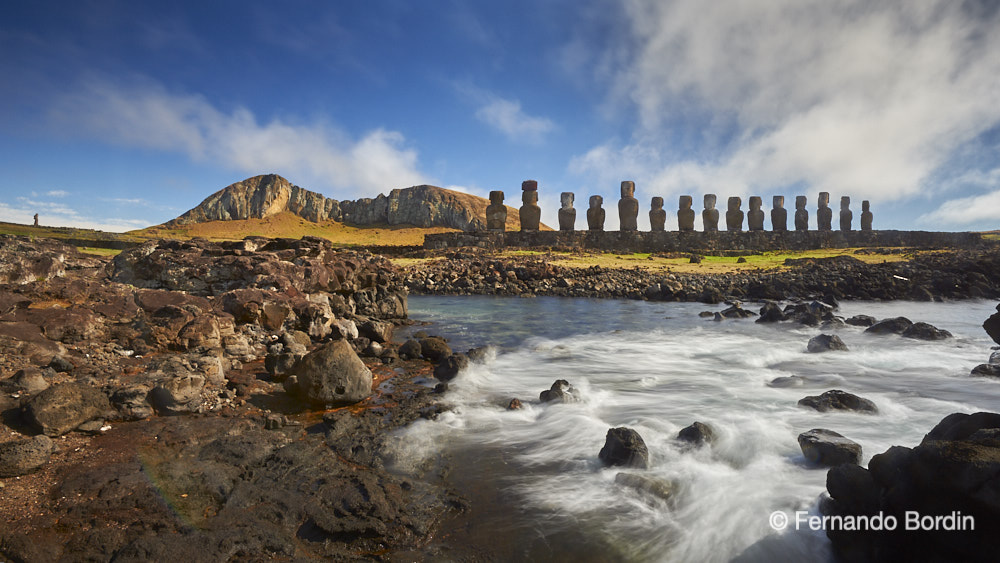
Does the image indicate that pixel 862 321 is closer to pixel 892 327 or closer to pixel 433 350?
pixel 892 327

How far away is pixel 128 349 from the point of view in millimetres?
6500

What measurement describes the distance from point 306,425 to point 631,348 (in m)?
8.23

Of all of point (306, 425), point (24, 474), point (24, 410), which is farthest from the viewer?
point (306, 425)

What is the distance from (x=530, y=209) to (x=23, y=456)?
39.2 metres

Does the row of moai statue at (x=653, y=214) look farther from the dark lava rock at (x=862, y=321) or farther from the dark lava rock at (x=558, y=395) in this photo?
the dark lava rock at (x=558, y=395)

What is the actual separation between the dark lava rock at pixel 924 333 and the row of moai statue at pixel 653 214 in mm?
28705

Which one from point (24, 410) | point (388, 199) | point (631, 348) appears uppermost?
point (388, 199)

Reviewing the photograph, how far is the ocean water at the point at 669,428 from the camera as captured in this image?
12.4 feet

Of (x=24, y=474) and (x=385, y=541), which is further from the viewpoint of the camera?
(x=24, y=474)

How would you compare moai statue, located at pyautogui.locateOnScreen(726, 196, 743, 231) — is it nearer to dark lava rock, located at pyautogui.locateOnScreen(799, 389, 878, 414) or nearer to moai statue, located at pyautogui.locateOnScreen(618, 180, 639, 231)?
moai statue, located at pyautogui.locateOnScreen(618, 180, 639, 231)

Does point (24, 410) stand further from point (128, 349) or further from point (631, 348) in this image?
point (631, 348)

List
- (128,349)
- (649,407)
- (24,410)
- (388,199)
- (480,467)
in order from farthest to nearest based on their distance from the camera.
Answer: (388,199) → (649,407) → (128,349) → (480,467) → (24,410)

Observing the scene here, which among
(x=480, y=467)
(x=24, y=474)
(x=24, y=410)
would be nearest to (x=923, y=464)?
(x=480, y=467)

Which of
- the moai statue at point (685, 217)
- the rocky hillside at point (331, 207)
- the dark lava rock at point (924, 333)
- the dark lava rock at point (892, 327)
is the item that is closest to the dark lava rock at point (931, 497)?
the dark lava rock at point (924, 333)
